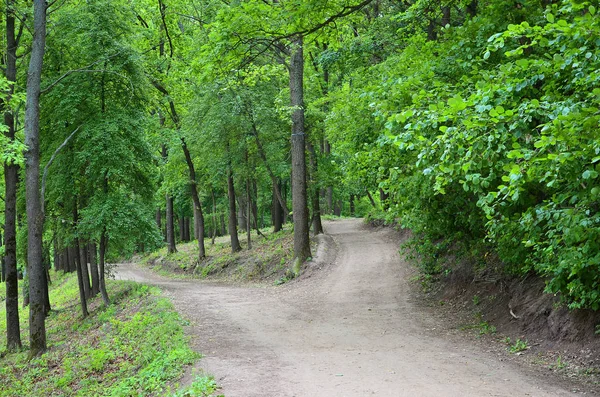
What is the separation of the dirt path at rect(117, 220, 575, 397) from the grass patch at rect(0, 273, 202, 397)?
0.52 meters

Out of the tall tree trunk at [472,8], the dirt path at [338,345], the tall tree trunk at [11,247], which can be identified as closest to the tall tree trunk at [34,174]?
the tall tree trunk at [11,247]

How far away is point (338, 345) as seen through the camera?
8.21 metres

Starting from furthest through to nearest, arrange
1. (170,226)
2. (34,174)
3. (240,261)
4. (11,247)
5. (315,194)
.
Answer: (170,226)
(240,261)
(315,194)
(11,247)
(34,174)

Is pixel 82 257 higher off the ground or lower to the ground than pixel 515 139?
lower

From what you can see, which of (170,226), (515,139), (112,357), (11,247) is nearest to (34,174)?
(11,247)

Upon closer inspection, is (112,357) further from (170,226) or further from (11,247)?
(170,226)

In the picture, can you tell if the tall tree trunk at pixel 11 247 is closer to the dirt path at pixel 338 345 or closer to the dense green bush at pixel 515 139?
the dirt path at pixel 338 345

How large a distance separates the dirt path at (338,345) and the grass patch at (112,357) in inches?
20.4

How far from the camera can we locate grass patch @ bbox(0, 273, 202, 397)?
738cm

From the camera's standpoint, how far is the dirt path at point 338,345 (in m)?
5.88

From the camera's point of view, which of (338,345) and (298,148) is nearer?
(338,345)

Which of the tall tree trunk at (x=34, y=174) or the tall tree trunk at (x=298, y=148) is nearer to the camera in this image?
the tall tree trunk at (x=34, y=174)

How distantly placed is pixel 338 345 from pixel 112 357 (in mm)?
4544

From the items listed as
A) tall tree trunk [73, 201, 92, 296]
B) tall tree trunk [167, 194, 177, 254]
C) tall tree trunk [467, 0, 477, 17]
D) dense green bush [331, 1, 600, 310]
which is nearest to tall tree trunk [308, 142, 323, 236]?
tall tree trunk [73, 201, 92, 296]
